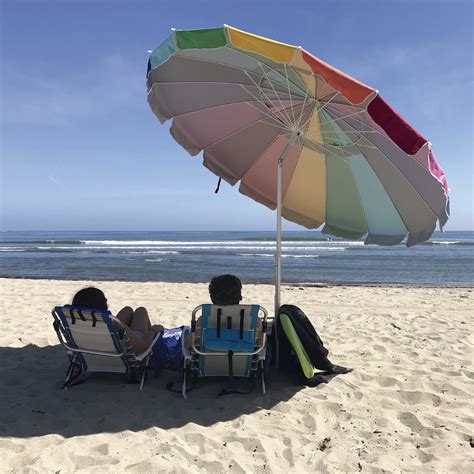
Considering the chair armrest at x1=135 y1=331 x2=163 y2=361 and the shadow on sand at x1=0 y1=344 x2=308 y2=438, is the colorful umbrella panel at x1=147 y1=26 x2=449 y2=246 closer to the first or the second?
the chair armrest at x1=135 y1=331 x2=163 y2=361

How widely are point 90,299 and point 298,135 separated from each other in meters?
2.46

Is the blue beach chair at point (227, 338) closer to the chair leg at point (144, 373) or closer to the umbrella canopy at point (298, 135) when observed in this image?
the chair leg at point (144, 373)

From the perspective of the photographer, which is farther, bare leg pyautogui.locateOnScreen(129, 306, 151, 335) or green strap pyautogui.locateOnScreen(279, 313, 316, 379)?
bare leg pyautogui.locateOnScreen(129, 306, 151, 335)

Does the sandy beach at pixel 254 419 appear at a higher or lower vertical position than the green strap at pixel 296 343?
lower

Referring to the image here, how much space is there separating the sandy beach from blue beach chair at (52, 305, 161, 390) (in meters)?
0.16

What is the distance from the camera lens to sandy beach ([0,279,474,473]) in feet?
9.38

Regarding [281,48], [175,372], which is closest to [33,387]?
[175,372]

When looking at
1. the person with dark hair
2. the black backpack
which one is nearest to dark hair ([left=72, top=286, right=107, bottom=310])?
the person with dark hair

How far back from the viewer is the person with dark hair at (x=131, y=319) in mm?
3867

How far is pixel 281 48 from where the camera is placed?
294cm

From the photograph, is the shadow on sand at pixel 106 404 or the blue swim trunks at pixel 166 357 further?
the blue swim trunks at pixel 166 357

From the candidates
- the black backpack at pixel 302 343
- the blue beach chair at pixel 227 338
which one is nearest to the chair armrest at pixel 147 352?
the blue beach chair at pixel 227 338

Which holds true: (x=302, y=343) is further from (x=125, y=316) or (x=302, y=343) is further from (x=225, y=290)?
(x=125, y=316)

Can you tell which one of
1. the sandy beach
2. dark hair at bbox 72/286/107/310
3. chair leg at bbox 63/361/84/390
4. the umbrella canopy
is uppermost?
the umbrella canopy
